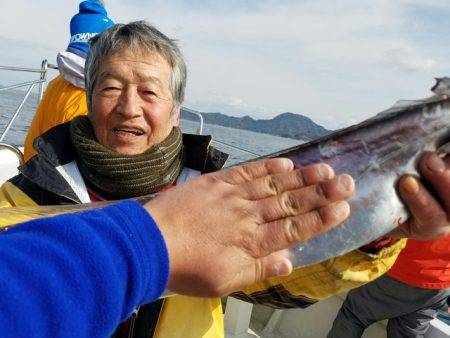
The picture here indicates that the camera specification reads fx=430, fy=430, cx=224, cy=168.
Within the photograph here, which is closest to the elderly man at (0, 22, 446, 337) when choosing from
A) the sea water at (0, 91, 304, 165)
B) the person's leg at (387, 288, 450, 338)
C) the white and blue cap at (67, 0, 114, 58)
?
the sea water at (0, 91, 304, 165)

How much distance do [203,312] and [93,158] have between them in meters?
1.04

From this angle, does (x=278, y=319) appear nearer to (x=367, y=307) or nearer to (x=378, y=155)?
(x=367, y=307)

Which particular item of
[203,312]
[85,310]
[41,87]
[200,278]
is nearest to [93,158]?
[203,312]

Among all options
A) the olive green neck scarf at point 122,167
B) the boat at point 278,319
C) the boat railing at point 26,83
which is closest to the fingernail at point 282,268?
the olive green neck scarf at point 122,167

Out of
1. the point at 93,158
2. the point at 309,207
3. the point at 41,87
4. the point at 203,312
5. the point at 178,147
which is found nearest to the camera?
the point at 309,207

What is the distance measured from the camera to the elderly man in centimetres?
225

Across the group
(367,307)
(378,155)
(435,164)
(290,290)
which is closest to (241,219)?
(378,155)

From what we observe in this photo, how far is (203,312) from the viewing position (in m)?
2.06

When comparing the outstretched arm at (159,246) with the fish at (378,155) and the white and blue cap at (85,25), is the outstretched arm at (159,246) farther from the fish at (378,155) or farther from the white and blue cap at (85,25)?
the white and blue cap at (85,25)

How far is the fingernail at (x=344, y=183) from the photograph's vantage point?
48.8 inches

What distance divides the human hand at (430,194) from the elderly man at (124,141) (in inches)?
32.2

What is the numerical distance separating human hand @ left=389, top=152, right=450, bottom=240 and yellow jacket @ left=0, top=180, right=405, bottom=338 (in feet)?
1.09

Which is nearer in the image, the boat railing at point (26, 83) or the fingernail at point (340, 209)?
the fingernail at point (340, 209)

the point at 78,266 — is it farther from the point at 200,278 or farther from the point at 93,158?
the point at 93,158
